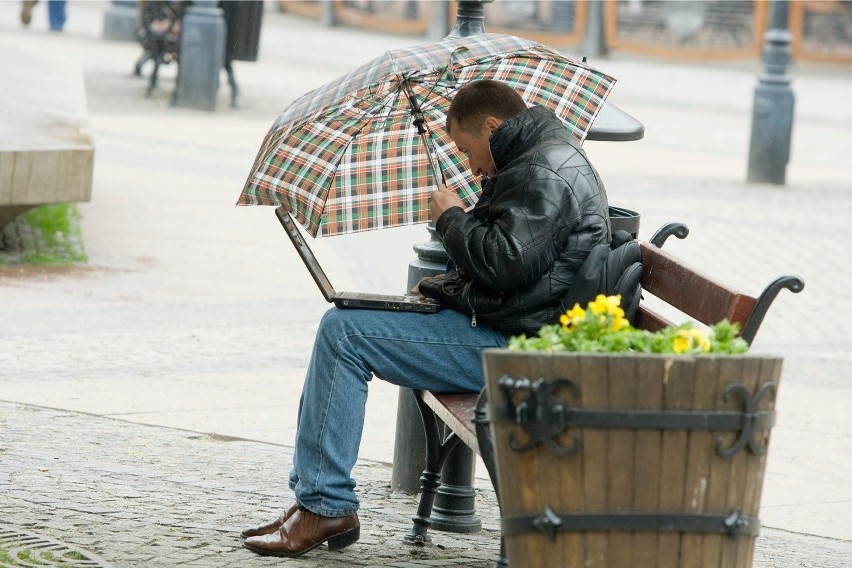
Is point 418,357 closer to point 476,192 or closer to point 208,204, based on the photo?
point 476,192

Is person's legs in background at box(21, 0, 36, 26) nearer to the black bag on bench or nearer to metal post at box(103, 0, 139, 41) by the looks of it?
metal post at box(103, 0, 139, 41)

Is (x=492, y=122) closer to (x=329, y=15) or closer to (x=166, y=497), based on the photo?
(x=166, y=497)

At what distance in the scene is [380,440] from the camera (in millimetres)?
5688

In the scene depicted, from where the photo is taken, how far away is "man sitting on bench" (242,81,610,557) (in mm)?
3773

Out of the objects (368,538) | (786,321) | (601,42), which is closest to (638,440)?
(368,538)

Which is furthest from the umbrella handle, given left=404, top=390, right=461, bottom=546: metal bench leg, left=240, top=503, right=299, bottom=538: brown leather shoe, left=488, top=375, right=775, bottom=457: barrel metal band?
left=488, top=375, right=775, bottom=457: barrel metal band

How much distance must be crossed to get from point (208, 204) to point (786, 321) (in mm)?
4584

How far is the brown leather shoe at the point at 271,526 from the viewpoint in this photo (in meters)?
4.11

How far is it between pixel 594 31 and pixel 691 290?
79.9 feet

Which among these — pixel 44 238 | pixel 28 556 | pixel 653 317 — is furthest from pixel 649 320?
pixel 44 238

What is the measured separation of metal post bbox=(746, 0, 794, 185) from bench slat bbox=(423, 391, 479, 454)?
34.4ft

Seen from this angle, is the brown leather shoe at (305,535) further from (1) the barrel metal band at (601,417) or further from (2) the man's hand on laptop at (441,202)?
(1) the barrel metal band at (601,417)

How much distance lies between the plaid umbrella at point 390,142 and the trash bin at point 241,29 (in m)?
12.4

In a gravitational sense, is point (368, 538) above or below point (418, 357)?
below
